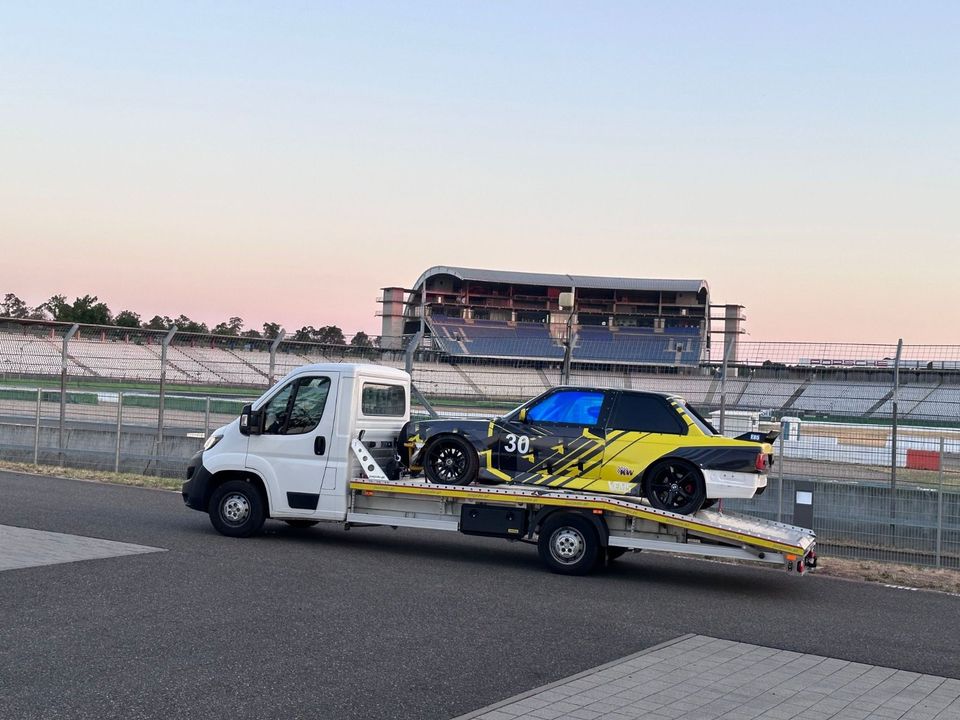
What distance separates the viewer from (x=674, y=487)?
1160 centimetres

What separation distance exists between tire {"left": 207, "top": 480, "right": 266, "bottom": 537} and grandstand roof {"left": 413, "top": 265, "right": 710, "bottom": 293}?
48517 millimetres

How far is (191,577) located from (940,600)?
26.0ft

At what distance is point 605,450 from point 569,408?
25.9 inches

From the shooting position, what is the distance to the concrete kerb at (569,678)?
6.23 metres

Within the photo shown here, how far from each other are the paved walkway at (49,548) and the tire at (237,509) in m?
1.25

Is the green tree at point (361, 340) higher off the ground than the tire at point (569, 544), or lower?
higher

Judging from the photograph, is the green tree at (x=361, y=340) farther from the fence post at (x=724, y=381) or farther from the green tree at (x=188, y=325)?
the green tree at (x=188, y=325)

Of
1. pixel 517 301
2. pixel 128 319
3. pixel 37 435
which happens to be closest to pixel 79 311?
pixel 128 319

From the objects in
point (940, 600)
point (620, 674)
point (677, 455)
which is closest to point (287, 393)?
point (677, 455)

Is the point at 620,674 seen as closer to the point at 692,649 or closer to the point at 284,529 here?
the point at 692,649

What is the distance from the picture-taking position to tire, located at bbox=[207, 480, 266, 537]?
12828mm

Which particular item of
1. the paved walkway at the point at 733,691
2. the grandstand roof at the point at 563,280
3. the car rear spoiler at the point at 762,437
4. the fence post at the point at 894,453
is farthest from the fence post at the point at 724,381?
the grandstand roof at the point at 563,280

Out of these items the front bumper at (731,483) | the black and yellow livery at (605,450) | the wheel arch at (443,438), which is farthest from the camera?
the wheel arch at (443,438)

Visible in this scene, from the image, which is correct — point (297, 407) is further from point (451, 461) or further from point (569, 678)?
point (569, 678)
